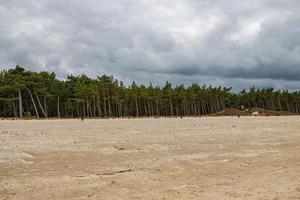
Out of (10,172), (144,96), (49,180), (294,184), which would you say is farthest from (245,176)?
(144,96)

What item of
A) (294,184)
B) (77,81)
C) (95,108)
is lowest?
(294,184)

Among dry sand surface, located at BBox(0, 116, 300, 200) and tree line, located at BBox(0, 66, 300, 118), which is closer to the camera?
dry sand surface, located at BBox(0, 116, 300, 200)

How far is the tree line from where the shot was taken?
102062 millimetres

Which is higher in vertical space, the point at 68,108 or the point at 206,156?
the point at 68,108

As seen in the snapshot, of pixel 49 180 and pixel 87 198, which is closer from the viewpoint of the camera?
pixel 87 198

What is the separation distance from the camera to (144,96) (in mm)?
124312

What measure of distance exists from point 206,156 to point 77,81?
106 meters

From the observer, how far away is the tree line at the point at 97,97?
102 m

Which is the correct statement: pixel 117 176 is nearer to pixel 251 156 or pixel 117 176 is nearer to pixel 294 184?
pixel 294 184

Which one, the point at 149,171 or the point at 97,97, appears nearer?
the point at 149,171

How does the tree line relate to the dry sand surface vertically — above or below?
above

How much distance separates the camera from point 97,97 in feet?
366

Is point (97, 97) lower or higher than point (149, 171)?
higher

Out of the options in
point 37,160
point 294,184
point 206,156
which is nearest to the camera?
point 294,184
